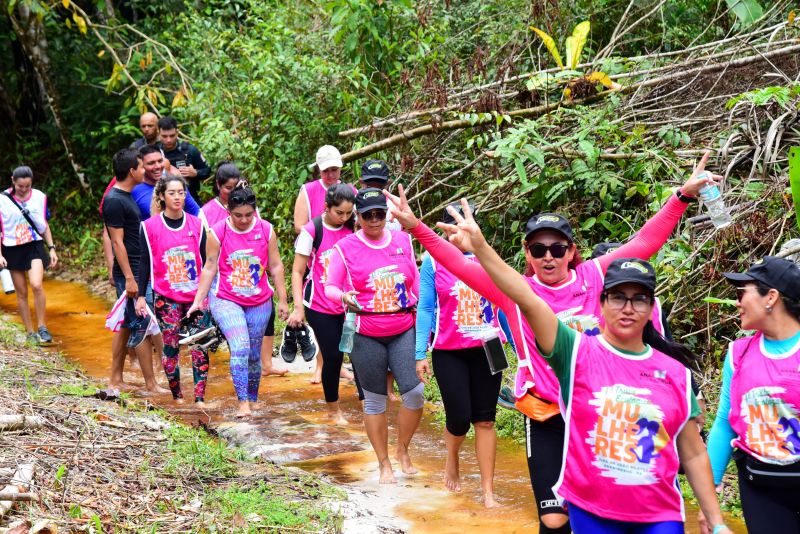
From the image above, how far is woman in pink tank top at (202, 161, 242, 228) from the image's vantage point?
8.79 meters

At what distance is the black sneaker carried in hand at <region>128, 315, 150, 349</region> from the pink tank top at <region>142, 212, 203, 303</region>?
367 millimetres

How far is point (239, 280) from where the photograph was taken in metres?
8.22

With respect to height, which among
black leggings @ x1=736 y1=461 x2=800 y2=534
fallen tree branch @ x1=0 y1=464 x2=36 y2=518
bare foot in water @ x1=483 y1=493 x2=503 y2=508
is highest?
black leggings @ x1=736 y1=461 x2=800 y2=534

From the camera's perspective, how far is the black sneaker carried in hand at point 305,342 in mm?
8539

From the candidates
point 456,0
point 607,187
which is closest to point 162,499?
point 607,187

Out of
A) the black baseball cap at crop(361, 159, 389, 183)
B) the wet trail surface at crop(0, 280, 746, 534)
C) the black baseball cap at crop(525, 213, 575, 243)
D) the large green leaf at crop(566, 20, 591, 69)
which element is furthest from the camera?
the large green leaf at crop(566, 20, 591, 69)

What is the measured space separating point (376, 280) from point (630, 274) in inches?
122

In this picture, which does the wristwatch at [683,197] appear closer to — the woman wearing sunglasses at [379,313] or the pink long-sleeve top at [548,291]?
the pink long-sleeve top at [548,291]

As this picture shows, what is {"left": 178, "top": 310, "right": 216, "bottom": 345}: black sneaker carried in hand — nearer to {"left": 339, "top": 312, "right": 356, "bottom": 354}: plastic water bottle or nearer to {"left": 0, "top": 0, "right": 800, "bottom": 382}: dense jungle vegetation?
{"left": 339, "top": 312, "right": 356, "bottom": 354}: plastic water bottle

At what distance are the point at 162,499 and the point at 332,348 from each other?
2767mm

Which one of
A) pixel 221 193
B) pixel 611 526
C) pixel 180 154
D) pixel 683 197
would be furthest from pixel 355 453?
pixel 180 154

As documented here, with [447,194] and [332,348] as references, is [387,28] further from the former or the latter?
[332,348]

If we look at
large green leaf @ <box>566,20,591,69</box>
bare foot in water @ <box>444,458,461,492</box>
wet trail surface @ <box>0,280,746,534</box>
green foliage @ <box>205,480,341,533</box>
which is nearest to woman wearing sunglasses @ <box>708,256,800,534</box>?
wet trail surface @ <box>0,280,746,534</box>

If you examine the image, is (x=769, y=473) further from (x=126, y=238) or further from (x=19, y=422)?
(x=126, y=238)
